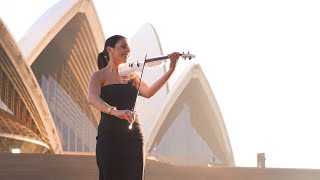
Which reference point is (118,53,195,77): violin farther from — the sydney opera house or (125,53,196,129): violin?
the sydney opera house

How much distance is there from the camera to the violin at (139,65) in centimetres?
261

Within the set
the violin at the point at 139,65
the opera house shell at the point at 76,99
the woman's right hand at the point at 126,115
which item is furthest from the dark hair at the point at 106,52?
the opera house shell at the point at 76,99

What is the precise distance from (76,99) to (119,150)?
84.4 feet

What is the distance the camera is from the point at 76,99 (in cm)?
2792

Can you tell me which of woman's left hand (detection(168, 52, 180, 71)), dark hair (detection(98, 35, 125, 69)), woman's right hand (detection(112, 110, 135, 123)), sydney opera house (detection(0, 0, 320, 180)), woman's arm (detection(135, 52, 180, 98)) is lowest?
woman's right hand (detection(112, 110, 135, 123))

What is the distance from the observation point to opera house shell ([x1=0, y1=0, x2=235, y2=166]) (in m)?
18.9

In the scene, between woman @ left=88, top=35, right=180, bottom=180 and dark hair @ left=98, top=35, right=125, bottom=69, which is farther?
dark hair @ left=98, top=35, right=125, bottom=69

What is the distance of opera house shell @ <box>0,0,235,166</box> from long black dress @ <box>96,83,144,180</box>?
14120 millimetres

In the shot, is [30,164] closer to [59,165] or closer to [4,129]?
[59,165]

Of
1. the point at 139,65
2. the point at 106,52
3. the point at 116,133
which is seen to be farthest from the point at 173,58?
the point at 116,133

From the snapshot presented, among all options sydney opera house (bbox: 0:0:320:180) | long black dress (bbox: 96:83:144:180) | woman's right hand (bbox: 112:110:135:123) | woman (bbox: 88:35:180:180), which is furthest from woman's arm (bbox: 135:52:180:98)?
sydney opera house (bbox: 0:0:320:180)

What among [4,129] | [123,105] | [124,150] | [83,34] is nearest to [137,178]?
[124,150]

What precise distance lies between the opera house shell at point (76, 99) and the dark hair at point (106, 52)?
13.9 metres

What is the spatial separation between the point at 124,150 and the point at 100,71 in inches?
17.0
